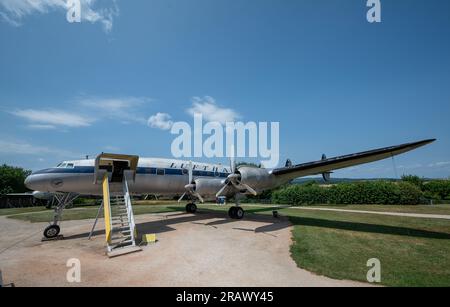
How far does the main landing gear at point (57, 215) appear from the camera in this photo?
12.6m

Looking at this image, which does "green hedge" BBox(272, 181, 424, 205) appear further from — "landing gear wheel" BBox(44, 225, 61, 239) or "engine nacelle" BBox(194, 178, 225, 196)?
"landing gear wheel" BBox(44, 225, 61, 239)

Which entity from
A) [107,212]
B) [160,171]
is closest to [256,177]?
[160,171]

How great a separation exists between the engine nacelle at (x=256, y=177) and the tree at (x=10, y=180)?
62.5 m

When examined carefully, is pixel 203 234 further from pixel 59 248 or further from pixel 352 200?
pixel 352 200

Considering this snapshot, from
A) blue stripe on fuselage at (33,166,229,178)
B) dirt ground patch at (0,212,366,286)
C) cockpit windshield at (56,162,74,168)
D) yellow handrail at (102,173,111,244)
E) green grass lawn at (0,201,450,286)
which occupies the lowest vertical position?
dirt ground patch at (0,212,366,286)

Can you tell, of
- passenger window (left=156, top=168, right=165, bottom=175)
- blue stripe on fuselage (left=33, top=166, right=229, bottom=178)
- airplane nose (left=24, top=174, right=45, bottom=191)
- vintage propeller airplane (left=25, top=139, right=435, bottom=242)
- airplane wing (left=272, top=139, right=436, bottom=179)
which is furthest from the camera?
passenger window (left=156, top=168, right=165, bottom=175)

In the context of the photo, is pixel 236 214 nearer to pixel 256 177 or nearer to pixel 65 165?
pixel 256 177

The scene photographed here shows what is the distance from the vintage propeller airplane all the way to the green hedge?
66.1 feet

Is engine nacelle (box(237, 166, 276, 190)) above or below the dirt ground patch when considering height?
above

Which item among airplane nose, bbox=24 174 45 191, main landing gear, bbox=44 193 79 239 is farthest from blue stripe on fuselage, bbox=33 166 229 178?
main landing gear, bbox=44 193 79 239

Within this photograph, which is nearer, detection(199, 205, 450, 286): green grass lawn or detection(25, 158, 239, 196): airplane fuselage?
detection(199, 205, 450, 286): green grass lawn

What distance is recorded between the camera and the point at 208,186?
1747 centimetres

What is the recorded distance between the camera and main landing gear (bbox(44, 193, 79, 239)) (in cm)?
1258

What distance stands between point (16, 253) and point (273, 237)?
1125 centimetres
